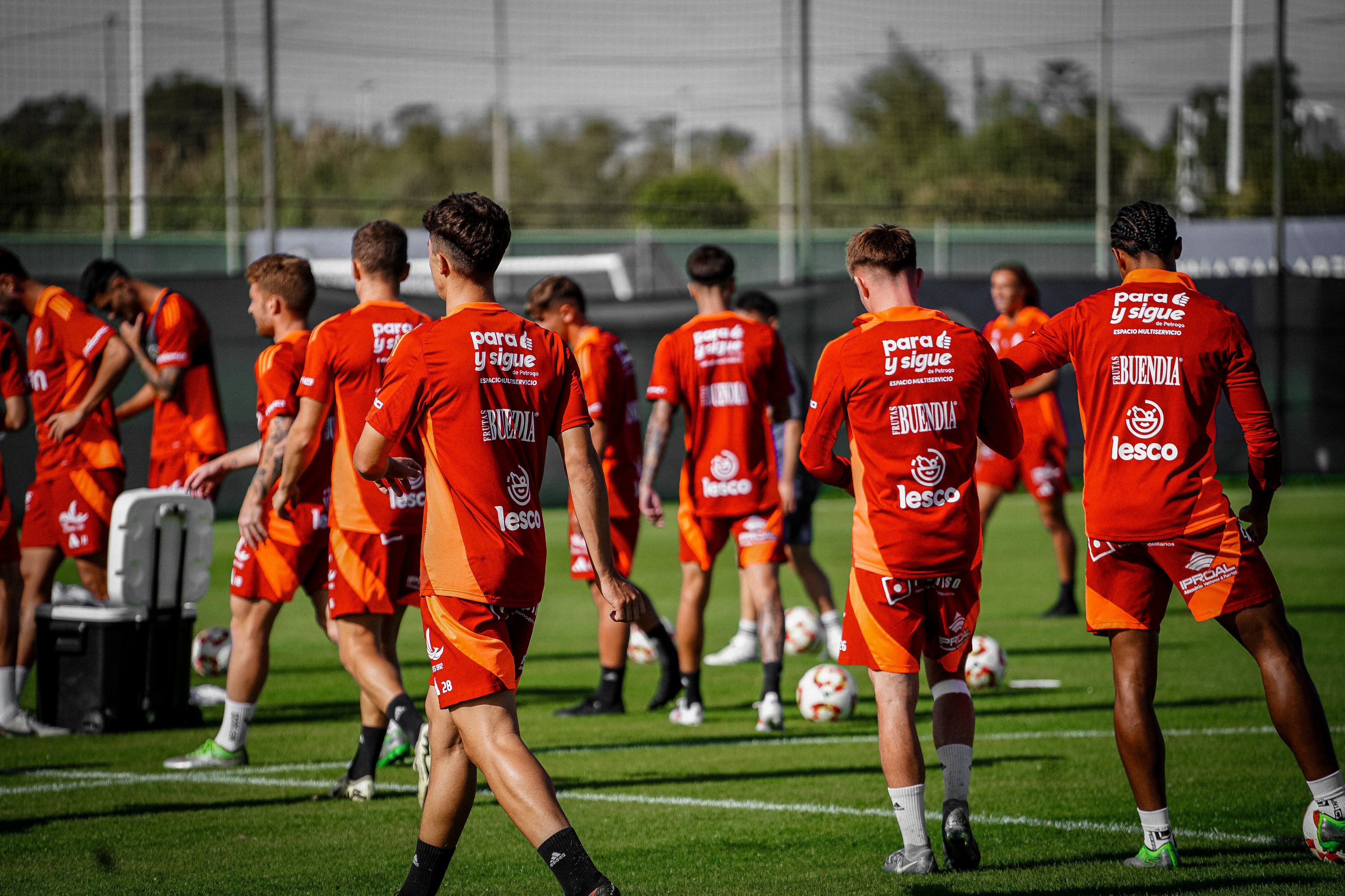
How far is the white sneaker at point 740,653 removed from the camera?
9445mm

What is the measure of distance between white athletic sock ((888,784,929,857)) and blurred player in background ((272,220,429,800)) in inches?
74.4

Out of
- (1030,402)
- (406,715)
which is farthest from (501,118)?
(406,715)

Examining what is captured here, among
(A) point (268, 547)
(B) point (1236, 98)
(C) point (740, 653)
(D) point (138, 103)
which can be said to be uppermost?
(B) point (1236, 98)

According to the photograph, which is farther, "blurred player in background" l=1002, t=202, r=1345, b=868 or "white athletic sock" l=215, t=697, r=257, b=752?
"white athletic sock" l=215, t=697, r=257, b=752

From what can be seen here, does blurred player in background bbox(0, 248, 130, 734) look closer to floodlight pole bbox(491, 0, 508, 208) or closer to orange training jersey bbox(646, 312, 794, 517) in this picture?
orange training jersey bbox(646, 312, 794, 517)

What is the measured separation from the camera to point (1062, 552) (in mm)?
10984

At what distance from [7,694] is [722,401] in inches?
155

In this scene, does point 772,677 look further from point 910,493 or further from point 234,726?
point 910,493

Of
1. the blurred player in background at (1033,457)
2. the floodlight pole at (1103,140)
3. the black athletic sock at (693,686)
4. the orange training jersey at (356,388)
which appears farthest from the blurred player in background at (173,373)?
the floodlight pole at (1103,140)

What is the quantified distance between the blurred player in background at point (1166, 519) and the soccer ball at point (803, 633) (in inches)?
183

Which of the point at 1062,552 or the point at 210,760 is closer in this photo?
the point at 210,760

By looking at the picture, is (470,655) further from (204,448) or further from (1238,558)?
(204,448)

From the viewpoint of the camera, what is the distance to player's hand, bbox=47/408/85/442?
756 centimetres

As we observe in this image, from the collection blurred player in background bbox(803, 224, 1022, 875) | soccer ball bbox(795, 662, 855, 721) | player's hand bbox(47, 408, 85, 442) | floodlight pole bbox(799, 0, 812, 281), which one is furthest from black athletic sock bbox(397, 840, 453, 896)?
floodlight pole bbox(799, 0, 812, 281)
